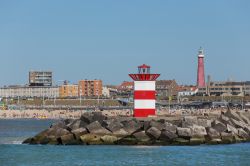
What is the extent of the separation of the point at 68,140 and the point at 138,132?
12.7ft

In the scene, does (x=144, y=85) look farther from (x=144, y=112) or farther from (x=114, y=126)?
(x=114, y=126)

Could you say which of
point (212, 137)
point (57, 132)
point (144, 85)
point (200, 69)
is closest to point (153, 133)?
point (212, 137)

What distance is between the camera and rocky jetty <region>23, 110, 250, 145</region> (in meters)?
39.9

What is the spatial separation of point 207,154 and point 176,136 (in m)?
4.26

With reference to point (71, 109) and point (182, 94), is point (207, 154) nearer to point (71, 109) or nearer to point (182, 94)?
point (71, 109)

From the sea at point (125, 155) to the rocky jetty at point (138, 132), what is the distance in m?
0.90

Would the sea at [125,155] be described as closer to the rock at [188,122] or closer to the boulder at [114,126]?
the rock at [188,122]

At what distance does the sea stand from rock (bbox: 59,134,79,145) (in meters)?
0.92

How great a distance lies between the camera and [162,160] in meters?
33.6

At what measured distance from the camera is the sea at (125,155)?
109 ft

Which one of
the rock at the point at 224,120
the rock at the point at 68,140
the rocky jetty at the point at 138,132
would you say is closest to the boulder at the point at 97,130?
the rocky jetty at the point at 138,132

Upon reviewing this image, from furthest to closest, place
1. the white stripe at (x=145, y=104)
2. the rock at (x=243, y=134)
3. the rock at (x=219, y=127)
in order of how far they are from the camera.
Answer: the rock at (x=243, y=134) → the white stripe at (x=145, y=104) → the rock at (x=219, y=127)

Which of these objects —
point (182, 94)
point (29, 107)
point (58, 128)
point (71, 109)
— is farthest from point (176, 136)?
point (182, 94)

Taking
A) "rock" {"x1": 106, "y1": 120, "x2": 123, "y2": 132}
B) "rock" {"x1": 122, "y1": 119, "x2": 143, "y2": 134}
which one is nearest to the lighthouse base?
"rock" {"x1": 122, "y1": 119, "x2": 143, "y2": 134}
